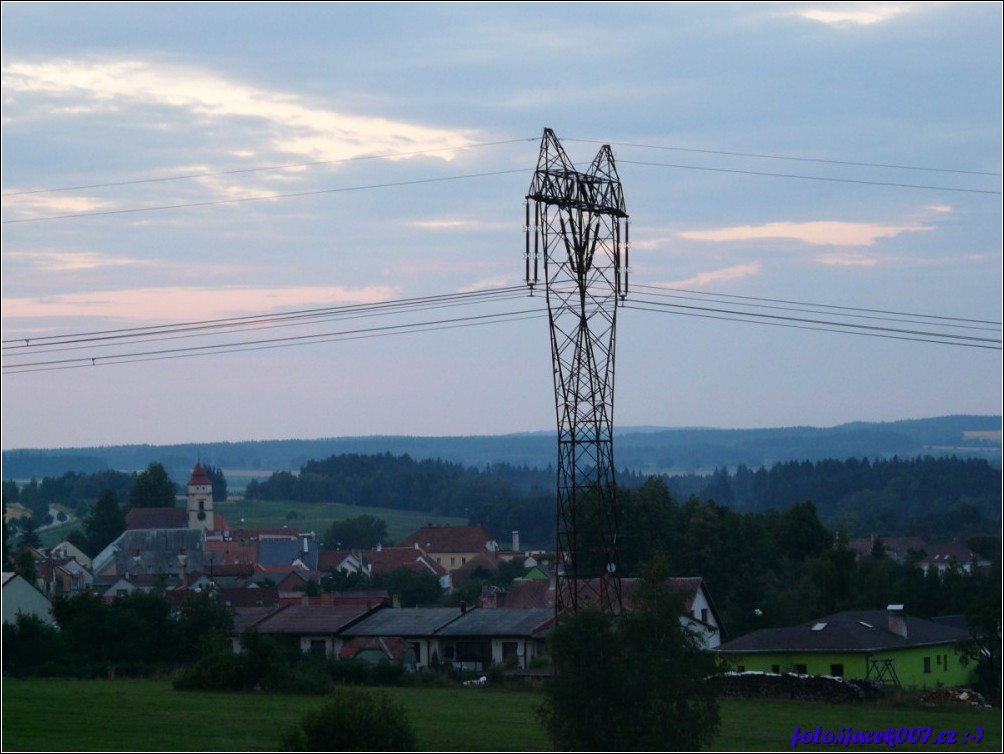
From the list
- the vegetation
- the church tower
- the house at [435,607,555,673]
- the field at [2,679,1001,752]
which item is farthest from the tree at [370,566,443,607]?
the church tower

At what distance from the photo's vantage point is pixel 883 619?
156 ft

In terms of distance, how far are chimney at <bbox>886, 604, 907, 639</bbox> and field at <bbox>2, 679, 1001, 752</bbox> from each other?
8.83 m

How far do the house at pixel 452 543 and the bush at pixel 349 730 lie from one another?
112 m

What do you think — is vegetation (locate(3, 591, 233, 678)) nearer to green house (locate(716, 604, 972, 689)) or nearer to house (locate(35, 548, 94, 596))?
green house (locate(716, 604, 972, 689))

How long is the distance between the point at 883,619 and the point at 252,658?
882 inches

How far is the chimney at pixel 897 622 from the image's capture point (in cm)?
4500

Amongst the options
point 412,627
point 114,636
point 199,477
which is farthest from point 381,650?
point 199,477

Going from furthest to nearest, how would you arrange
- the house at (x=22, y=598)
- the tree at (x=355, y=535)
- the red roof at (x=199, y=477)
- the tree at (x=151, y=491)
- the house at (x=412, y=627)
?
1. the red roof at (x=199, y=477)
2. the tree at (x=355, y=535)
3. the tree at (x=151, y=491)
4. the house at (x=22, y=598)
5. the house at (x=412, y=627)

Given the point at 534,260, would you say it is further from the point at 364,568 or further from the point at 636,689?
the point at 364,568

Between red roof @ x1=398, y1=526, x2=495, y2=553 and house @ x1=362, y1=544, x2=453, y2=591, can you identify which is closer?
house @ x1=362, y1=544, x2=453, y2=591

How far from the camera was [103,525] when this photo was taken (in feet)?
442

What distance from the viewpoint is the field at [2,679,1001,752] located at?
2477 centimetres

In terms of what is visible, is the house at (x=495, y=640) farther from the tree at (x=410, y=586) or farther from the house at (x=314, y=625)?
the tree at (x=410, y=586)

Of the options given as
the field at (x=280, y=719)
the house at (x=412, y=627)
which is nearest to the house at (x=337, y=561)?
the house at (x=412, y=627)
